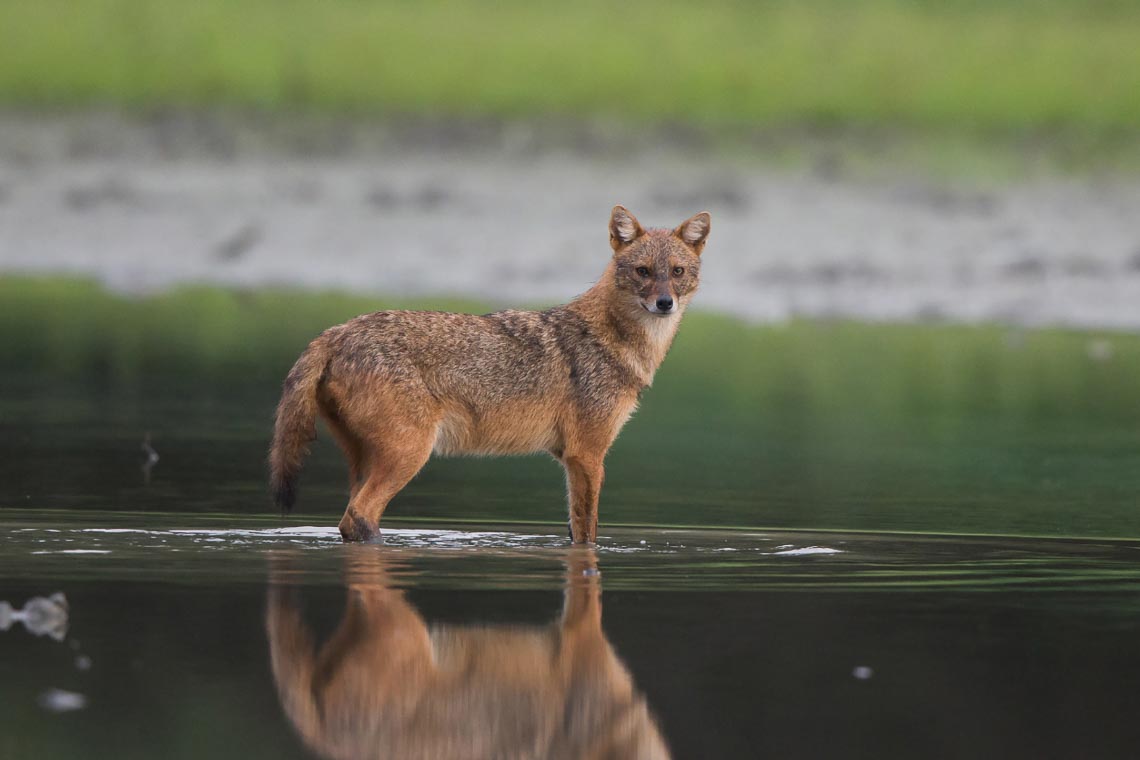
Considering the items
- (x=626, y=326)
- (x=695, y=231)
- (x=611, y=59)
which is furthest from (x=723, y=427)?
(x=611, y=59)

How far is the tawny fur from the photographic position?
20.4ft

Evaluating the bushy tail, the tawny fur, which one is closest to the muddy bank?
the bushy tail

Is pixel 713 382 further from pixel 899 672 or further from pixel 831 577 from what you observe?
pixel 899 672

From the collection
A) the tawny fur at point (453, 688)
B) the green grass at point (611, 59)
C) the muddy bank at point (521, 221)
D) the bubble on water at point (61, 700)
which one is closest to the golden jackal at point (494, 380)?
the tawny fur at point (453, 688)

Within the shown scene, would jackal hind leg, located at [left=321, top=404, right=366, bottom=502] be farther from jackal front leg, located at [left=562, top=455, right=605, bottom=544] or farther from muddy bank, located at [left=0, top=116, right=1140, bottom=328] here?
muddy bank, located at [left=0, top=116, right=1140, bottom=328]

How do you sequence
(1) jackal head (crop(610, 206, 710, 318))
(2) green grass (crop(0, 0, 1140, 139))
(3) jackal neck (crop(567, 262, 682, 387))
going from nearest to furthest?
(1) jackal head (crop(610, 206, 710, 318)) < (3) jackal neck (crop(567, 262, 682, 387)) < (2) green grass (crop(0, 0, 1140, 139))

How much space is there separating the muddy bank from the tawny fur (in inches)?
736

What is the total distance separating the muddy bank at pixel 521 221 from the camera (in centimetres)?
2703

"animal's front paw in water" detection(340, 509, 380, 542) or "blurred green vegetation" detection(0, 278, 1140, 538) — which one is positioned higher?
"blurred green vegetation" detection(0, 278, 1140, 538)

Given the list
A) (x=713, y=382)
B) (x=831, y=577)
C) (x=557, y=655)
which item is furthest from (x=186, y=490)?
(x=713, y=382)

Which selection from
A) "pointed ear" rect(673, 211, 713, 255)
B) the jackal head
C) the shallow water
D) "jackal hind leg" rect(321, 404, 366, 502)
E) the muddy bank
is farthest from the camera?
the muddy bank

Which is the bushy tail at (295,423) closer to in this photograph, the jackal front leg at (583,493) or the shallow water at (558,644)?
the shallow water at (558,644)

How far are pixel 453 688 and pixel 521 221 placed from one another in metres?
21.9

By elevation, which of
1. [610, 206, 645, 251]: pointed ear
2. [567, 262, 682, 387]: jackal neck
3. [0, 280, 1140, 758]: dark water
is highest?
[610, 206, 645, 251]: pointed ear
